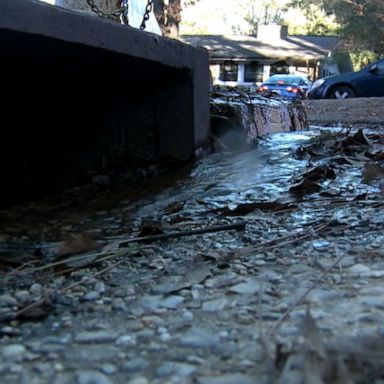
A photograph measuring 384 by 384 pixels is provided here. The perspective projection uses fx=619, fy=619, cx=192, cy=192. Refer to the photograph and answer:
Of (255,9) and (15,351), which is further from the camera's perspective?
(255,9)

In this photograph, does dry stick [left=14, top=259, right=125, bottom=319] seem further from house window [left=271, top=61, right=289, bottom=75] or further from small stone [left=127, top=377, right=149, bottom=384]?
house window [left=271, top=61, right=289, bottom=75]

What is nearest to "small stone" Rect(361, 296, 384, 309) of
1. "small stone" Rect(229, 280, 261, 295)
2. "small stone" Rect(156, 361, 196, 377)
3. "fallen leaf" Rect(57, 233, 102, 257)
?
"small stone" Rect(229, 280, 261, 295)

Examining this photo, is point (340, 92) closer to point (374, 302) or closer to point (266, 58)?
point (374, 302)

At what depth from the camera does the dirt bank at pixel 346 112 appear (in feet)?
32.3

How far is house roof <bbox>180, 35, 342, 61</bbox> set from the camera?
42.3 m

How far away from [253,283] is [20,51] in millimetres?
1919

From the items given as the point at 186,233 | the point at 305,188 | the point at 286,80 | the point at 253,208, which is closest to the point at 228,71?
the point at 286,80

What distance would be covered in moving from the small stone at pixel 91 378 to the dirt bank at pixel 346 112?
8430 mm

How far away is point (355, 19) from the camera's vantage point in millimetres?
32812

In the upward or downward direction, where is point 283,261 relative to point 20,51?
downward

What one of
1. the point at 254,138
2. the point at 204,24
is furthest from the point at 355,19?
the point at 204,24

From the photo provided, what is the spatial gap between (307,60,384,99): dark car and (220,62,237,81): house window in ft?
82.9

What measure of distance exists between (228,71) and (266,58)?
287 cm

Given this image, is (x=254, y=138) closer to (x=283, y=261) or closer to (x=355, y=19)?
(x=283, y=261)
